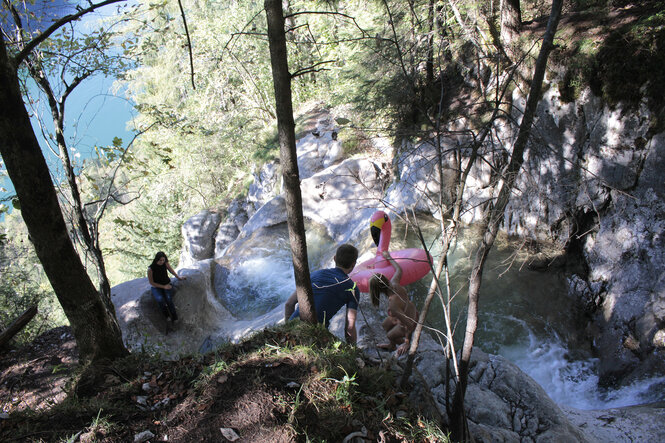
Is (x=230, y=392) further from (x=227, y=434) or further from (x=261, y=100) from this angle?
(x=261, y=100)

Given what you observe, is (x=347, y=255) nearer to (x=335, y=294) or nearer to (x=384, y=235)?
(x=335, y=294)

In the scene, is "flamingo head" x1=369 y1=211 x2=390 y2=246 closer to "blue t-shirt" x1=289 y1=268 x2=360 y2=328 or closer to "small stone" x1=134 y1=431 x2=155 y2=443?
"blue t-shirt" x1=289 y1=268 x2=360 y2=328

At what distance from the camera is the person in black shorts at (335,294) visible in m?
4.15

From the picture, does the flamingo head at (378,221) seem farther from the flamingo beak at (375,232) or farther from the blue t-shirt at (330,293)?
the blue t-shirt at (330,293)

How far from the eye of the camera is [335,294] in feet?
13.9

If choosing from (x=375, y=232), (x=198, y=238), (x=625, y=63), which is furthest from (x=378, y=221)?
(x=198, y=238)

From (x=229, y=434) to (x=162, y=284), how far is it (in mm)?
5190

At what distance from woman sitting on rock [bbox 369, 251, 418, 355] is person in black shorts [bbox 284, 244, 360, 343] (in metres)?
0.24

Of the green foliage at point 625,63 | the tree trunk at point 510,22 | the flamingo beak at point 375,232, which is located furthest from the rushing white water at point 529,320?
the tree trunk at point 510,22

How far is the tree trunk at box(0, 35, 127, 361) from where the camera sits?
2.68 m

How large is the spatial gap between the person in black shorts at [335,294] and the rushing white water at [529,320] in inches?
49.3

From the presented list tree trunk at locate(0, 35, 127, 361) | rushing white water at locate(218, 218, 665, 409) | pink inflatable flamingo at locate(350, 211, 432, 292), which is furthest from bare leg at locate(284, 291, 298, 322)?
pink inflatable flamingo at locate(350, 211, 432, 292)

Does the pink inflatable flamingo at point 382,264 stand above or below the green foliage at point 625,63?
below

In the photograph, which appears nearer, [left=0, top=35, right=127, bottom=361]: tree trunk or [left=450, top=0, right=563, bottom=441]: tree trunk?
[left=0, top=35, right=127, bottom=361]: tree trunk
